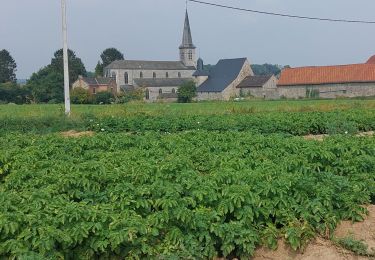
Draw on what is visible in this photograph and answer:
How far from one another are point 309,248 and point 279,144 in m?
3.57

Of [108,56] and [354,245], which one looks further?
[108,56]

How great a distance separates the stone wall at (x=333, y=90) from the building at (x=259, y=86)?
8866 mm

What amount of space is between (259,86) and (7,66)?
215 ft

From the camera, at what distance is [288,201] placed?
6145 millimetres

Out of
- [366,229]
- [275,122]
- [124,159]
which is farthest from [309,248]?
[275,122]

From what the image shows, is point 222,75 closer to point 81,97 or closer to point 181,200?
point 81,97

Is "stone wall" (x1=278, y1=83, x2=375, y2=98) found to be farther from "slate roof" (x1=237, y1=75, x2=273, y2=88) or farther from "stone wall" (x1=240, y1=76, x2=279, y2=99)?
"slate roof" (x1=237, y1=75, x2=273, y2=88)

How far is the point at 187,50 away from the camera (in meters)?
119

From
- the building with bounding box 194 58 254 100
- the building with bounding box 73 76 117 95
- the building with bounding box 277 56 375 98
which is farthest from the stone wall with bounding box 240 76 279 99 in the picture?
the building with bounding box 73 76 117 95

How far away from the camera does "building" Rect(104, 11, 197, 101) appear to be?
10362 cm

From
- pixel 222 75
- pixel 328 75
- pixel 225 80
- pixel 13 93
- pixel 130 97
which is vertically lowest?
pixel 130 97

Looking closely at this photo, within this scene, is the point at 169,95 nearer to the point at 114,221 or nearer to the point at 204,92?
the point at 204,92

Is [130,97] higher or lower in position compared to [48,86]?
lower

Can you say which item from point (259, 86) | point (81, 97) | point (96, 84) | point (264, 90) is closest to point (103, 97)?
point (81, 97)
